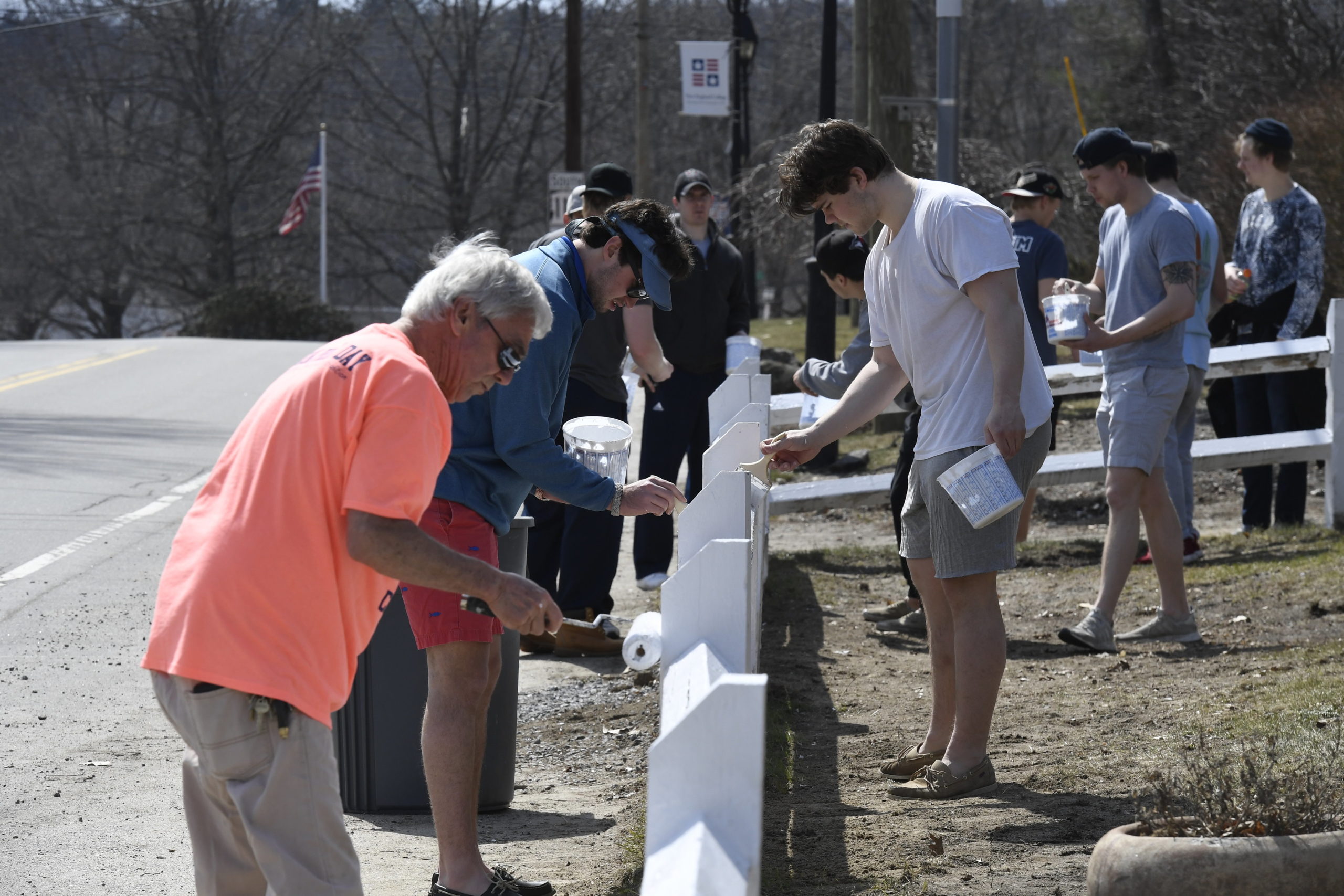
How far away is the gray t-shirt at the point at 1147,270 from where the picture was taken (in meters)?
6.04

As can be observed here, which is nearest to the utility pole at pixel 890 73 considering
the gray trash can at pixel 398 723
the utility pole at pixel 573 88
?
the gray trash can at pixel 398 723

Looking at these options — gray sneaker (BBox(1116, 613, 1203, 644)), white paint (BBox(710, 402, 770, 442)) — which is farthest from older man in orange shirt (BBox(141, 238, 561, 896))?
gray sneaker (BBox(1116, 613, 1203, 644))

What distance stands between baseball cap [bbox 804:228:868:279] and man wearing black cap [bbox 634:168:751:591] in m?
1.70

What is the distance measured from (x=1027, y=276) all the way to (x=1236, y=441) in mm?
1888

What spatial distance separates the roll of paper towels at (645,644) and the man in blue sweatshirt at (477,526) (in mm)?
462

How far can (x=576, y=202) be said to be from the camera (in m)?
7.20

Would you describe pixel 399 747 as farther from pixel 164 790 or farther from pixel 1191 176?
pixel 1191 176

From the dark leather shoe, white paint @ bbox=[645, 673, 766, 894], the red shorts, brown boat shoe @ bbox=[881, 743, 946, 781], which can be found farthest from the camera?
brown boat shoe @ bbox=[881, 743, 946, 781]

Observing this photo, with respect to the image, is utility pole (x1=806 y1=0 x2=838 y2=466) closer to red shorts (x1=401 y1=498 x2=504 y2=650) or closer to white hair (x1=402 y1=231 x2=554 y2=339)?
red shorts (x1=401 y1=498 x2=504 y2=650)

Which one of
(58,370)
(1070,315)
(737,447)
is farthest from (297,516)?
(58,370)

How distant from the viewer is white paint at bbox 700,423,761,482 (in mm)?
4961

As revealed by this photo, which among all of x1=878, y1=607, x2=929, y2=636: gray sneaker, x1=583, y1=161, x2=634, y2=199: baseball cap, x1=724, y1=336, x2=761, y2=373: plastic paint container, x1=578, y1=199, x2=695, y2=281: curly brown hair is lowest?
x1=878, y1=607, x2=929, y2=636: gray sneaker

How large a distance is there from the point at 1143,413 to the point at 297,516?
4398mm

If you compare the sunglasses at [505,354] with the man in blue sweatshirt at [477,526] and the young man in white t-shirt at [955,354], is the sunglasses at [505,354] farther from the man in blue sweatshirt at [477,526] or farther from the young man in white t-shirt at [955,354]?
the young man in white t-shirt at [955,354]
